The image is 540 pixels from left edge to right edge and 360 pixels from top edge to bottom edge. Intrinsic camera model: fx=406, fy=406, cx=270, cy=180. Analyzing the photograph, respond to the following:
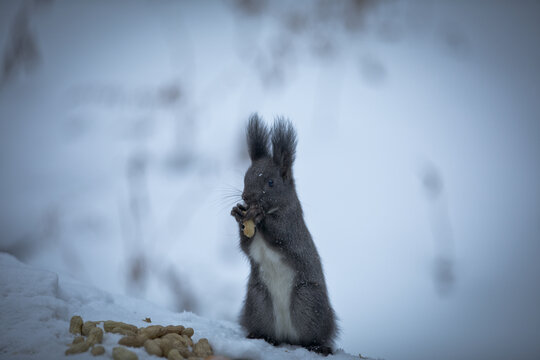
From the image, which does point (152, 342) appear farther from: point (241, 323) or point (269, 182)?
point (269, 182)

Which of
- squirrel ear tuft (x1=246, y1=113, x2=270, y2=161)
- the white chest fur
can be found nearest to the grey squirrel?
the white chest fur

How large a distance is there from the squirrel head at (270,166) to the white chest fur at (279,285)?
0.18 m

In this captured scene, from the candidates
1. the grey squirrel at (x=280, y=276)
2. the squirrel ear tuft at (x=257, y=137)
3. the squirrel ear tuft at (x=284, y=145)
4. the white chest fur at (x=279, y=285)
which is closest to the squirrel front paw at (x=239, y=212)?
the grey squirrel at (x=280, y=276)

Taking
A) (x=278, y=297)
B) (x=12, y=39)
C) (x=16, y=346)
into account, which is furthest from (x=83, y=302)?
(x=12, y=39)

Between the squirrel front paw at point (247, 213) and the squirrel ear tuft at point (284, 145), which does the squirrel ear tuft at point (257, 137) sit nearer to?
the squirrel ear tuft at point (284, 145)

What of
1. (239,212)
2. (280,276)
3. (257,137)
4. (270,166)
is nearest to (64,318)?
(239,212)

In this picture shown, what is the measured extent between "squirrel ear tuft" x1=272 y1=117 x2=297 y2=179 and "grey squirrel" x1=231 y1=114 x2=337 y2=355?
12cm

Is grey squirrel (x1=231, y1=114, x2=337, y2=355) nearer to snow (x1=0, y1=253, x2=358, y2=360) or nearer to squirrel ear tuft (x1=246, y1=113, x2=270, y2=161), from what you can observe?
snow (x1=0, y1=253, x2=358, y2=360)

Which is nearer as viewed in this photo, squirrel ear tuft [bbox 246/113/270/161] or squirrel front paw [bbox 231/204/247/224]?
squirrel front paw [bbox 231/204/247/224]

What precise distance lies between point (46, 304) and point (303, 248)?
107 centimetres

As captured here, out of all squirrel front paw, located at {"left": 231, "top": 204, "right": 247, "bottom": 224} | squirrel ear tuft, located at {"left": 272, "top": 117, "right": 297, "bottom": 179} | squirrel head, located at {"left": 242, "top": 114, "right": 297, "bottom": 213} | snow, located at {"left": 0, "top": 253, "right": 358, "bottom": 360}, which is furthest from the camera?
squirrel ear tuft, located at {"left": 272, "top": 117, "right": 297, "bottom": 179}

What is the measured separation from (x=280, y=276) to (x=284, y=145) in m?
0.66

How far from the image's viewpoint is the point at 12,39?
8.12 feet

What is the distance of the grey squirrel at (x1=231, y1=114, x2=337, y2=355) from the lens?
1.83 m
